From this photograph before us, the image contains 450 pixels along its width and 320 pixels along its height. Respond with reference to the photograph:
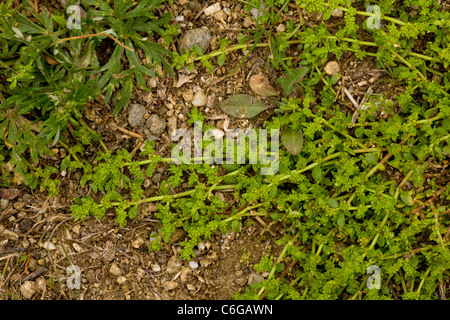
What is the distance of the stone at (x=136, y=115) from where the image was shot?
3.48 m

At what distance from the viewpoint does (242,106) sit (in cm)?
347

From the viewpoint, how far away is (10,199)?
3.47 m

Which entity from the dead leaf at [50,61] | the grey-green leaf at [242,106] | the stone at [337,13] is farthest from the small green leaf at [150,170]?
the stone at [337,13]

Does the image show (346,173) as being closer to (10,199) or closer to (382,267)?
(382,267)

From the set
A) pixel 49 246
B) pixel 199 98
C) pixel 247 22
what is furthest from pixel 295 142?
pixel 49 246

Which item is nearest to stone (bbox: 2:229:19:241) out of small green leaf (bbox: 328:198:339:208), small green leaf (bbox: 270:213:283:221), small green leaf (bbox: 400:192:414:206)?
small green leaf (bbox: 270:213:283:221)

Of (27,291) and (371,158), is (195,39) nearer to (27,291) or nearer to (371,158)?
(371,158)

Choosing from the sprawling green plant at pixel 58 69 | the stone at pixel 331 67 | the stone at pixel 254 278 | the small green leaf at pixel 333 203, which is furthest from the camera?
the stone at pixel 331 67

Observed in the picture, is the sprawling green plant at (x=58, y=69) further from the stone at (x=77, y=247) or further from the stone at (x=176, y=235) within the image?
the stone at (x=176, y=235)

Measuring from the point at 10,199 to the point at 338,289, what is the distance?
102 inches

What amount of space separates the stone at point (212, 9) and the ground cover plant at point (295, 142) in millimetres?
228

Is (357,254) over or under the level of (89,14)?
under

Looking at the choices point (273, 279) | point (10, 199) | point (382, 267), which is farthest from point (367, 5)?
point (10, 199)

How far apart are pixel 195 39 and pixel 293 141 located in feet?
3.65
